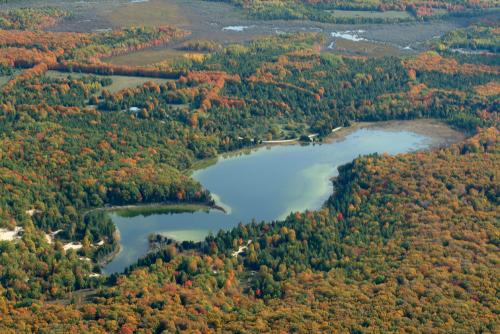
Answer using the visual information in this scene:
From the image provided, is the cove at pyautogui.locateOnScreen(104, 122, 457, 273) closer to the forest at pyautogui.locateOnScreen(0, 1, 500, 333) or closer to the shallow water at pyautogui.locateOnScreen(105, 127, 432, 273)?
the shallow water at pyautogui.locateOnScreen(105, 127, 432, 273)

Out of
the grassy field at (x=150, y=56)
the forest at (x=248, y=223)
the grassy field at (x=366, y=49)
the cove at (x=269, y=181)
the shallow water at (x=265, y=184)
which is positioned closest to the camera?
the forest at (x=248, y=223)

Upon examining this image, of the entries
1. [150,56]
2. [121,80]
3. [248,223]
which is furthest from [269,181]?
[150,56]

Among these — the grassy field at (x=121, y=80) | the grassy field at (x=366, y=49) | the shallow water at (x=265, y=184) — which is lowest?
the shallow water at (x=265, y=184)

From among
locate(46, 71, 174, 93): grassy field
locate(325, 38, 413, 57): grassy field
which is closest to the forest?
locate(46, 71, 174, 93): grassy field

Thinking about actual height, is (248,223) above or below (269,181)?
below

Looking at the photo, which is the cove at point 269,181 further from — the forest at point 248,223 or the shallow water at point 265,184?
the forest at point 248,223

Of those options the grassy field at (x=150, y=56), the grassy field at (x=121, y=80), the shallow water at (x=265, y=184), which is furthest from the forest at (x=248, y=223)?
the grassy field at (x=150, y=56)

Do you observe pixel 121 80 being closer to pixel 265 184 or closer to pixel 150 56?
pixel 150 56

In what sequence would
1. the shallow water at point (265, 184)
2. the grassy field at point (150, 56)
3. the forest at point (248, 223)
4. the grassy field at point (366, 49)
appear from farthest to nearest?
the grassy field at point (366, 49) → the grassy field at point (150, 56) → the shallow water at point (265, 184) → the forest at point (248, 223)
